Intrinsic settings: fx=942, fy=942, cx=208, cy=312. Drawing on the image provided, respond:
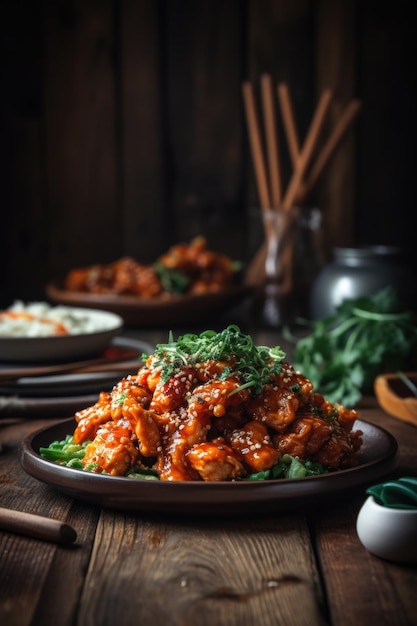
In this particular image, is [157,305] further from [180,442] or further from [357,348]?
[180,442]

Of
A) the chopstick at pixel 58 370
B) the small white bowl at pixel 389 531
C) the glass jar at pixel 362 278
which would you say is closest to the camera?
the small white bowl at pixel 389 531

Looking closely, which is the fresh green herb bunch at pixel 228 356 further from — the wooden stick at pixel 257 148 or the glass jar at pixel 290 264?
the wooden stick at pixel 257 148

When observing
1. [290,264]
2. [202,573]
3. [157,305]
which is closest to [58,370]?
[202,573]

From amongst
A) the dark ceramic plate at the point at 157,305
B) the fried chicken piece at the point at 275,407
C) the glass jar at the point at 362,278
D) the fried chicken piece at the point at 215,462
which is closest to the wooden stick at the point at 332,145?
the dark ceramic plate at the point at 157,305

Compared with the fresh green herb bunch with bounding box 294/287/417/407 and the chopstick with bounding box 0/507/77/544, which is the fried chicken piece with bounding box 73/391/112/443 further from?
the fresh green herb bunch with bounding box 294/287/417/407

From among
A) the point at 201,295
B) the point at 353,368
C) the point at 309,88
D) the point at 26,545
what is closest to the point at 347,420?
the point at 26,545

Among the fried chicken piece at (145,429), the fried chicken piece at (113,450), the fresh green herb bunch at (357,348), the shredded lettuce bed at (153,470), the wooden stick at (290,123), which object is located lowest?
the fresh green herb bunch at (357,348)
